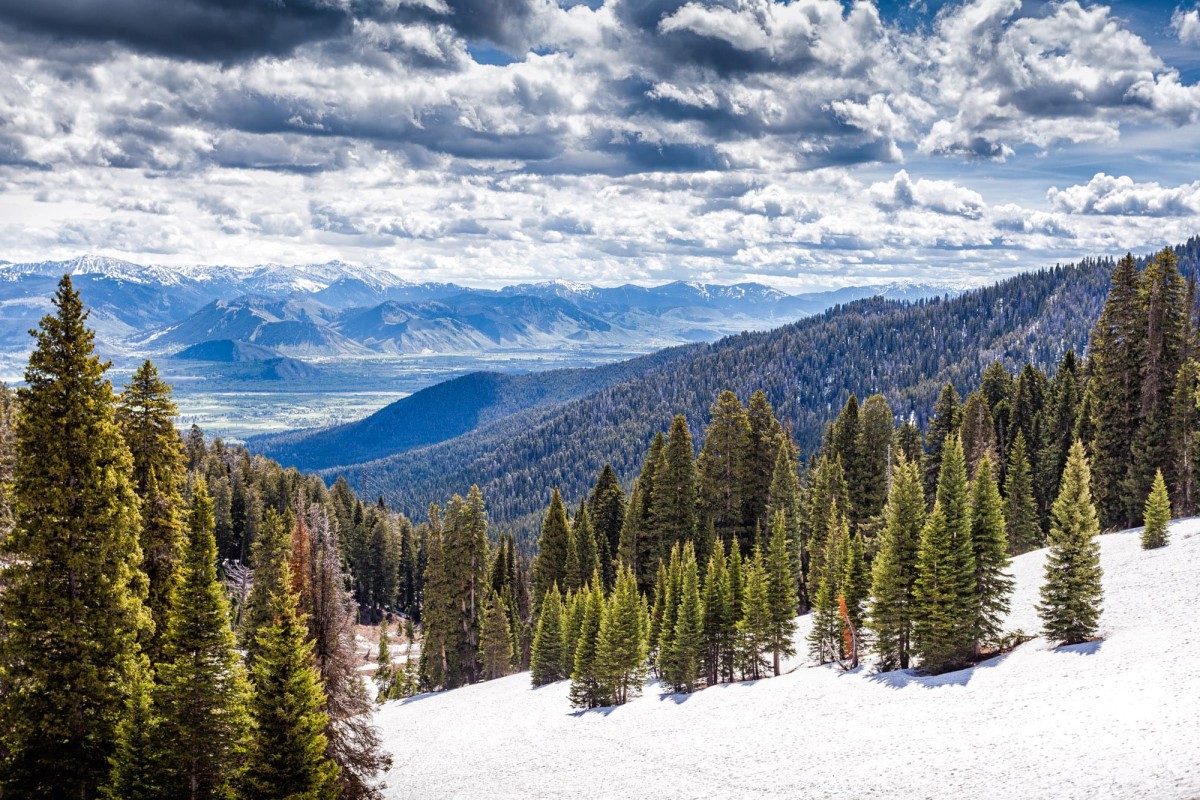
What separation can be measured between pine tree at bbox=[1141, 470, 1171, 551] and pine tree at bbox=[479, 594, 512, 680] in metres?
44.7

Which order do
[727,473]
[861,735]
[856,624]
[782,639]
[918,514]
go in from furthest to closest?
[727,473]
[782,639]
[856,624]
[918,514]
[861,735]

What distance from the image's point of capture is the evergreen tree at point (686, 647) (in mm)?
46031

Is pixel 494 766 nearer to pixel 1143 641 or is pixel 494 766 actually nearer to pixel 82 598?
pixel 82 598

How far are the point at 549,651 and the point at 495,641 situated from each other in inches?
475

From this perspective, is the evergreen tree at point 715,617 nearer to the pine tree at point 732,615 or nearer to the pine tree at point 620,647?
the pine tree at point 732,615

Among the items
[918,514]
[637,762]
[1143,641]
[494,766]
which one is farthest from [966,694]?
[494,766]

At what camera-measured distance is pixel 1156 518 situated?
139 feet

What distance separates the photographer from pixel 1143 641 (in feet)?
100

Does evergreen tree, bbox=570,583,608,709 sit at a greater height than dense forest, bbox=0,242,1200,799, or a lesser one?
lesser

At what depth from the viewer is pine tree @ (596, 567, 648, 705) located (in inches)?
1794

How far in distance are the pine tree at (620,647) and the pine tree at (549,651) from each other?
1104cm

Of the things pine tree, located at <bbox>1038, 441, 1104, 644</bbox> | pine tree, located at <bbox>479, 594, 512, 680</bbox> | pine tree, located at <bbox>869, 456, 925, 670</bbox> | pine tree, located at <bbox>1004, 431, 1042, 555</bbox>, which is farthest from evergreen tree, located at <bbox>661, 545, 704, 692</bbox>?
pine tree, located at <bbox>1004, 431, 1042, 555</bbox>

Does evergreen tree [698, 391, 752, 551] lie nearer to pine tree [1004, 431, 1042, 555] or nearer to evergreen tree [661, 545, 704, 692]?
evergreen tree [661, 545, 704, 692]

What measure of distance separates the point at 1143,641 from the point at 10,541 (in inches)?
1491
